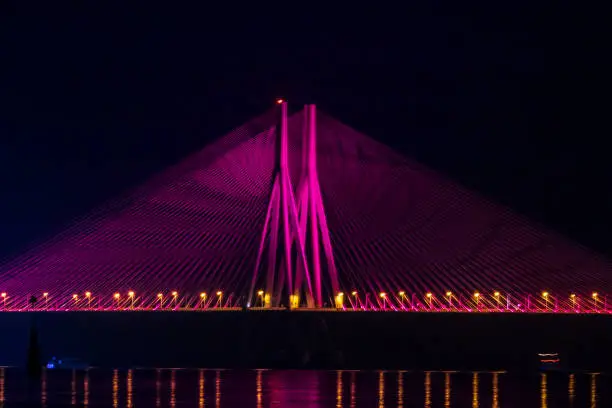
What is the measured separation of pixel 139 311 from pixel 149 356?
7.44 m

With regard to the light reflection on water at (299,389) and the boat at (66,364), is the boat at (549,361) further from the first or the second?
the boat at (66,364)

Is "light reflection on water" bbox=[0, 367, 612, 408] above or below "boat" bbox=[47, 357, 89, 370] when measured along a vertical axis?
below

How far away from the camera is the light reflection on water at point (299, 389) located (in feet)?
124

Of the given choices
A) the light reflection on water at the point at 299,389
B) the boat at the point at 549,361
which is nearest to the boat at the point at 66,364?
the light reflection on water at the point at 299,389

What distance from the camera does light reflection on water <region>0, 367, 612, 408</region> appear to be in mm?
37875

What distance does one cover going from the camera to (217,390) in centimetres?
4259

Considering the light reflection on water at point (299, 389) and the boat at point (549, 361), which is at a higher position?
the boat at point (549, 361)

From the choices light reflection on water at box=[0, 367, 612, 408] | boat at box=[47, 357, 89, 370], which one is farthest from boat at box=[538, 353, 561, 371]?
boat at box=[47, 357, 89, 370]

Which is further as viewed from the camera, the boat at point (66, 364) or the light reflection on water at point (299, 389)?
the boat at point (66, 364)

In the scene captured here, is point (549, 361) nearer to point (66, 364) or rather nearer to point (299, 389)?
point (299, 389)

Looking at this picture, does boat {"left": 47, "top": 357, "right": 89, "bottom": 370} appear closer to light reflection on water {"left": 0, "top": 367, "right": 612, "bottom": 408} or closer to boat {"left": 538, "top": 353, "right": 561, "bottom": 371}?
light reflection on water {"left": 0, "top": 367, "right": 612, "bottom": 408}

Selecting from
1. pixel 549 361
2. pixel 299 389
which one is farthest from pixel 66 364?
pixel 549 361

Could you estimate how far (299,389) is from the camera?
43406 mm

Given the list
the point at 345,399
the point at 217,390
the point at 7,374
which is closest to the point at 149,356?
the point at 7,374
